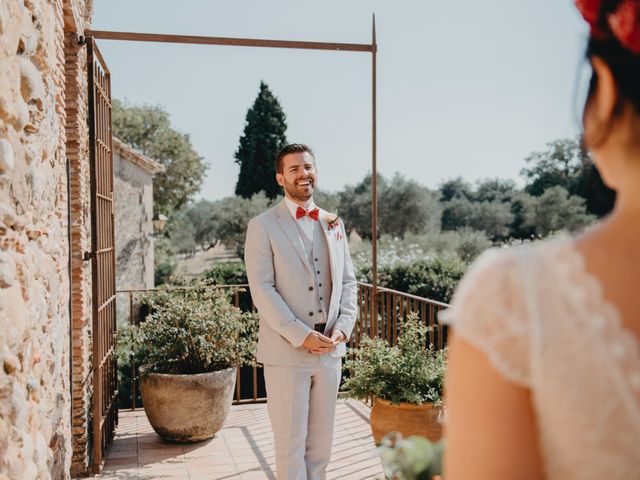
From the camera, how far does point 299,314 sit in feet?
10.4

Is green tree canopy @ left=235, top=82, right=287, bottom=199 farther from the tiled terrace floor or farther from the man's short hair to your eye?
the man's short hair

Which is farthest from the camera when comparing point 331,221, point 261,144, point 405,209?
point 261,144

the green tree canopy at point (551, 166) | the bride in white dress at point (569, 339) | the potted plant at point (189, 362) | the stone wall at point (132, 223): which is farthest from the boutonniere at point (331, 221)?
the green tree canopy at point (551, 166)

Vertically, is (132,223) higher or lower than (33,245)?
higher

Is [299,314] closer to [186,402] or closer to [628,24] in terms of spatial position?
[186,402]

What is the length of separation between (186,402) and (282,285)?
1.50 metres

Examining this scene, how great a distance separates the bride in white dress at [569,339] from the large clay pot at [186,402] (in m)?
3.76

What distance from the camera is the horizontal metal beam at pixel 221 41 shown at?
3807 millimetres

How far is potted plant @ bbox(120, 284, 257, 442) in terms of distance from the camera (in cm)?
421

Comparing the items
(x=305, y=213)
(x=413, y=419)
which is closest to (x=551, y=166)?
(x=413, y=419)

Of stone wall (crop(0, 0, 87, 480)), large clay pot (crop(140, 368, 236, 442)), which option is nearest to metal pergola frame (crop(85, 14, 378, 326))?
stone wall (crop(0, 0, 87, 480))

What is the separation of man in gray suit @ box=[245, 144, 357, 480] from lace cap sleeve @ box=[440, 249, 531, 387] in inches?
96.4

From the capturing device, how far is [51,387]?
276cm

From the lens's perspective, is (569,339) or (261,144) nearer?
(569,339)
